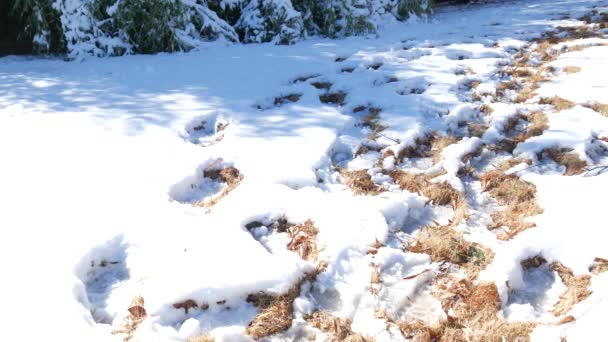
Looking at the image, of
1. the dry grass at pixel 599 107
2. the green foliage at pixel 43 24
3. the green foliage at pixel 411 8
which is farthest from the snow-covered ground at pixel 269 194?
the green foliage at pixel 411 8

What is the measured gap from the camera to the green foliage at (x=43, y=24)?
577 cm

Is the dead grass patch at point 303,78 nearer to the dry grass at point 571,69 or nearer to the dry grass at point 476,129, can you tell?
the dry grass at point 476,129

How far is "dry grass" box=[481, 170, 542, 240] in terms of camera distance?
7.81 feet

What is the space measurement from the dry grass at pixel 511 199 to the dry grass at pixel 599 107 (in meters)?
1.33

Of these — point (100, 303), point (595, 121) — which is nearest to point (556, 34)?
point (595, 121)

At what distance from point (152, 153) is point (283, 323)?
164 centimetres

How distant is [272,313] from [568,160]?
2.19 m

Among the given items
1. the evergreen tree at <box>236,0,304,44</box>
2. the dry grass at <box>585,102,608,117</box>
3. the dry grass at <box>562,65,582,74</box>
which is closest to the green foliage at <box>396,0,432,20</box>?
the evergreen tree at <box>236,0,304,44</box>

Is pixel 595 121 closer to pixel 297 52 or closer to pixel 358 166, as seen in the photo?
pixel 358 166

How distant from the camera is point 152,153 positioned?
3.01m

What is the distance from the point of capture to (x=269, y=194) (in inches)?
102

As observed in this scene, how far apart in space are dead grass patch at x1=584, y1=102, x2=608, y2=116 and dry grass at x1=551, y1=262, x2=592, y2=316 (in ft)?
6.75

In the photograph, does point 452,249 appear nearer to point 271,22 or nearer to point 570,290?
point 570,290

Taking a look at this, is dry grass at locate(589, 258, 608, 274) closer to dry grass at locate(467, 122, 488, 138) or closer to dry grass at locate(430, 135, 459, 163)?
dry grass at locate(430, 135, 459, 163)
